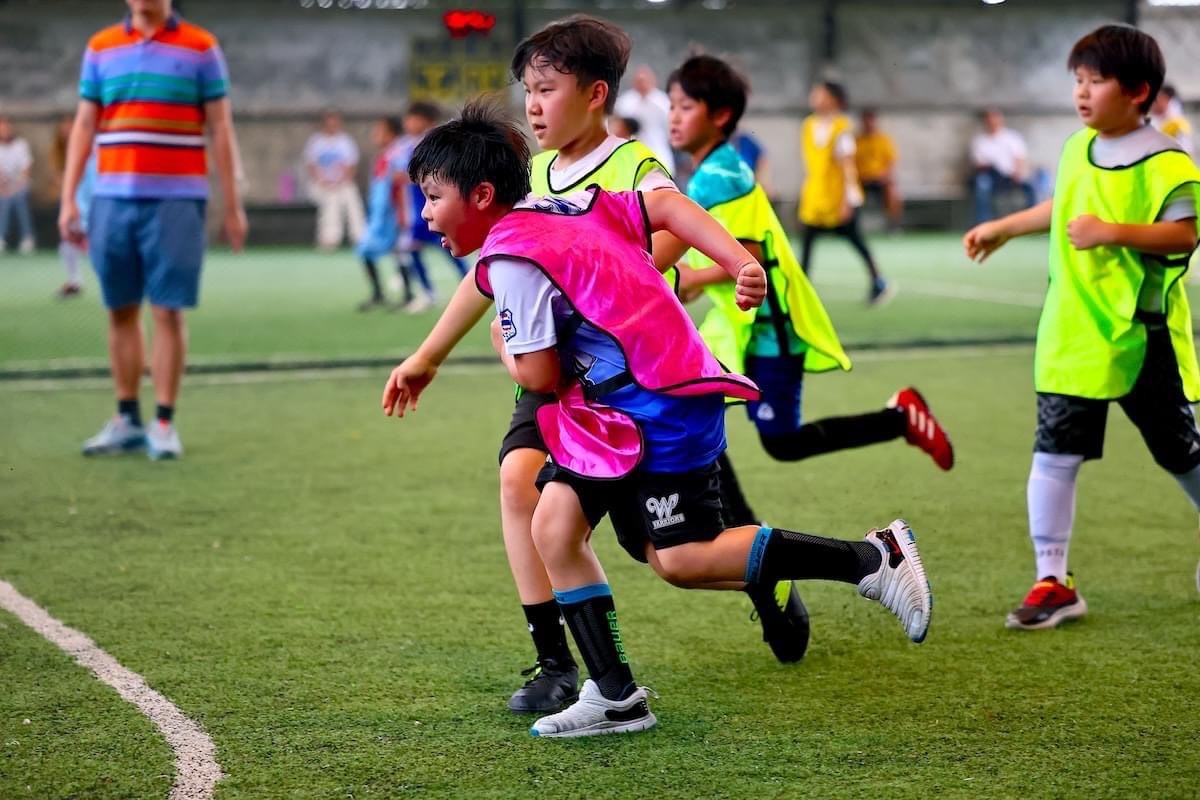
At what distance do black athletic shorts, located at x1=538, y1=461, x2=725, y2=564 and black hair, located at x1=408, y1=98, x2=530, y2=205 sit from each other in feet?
1.99

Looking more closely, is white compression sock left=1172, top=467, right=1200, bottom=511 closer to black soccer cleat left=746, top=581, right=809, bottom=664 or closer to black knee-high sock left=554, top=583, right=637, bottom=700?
black soccer cleat left=746, top=581, right=809, bottom=664

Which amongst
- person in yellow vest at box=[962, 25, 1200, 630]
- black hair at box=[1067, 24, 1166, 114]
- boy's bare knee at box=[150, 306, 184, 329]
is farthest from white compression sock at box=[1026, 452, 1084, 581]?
boy's bare knee at box=[150, 306, 184, 329]

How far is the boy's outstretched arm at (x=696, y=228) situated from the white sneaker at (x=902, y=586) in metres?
0.64

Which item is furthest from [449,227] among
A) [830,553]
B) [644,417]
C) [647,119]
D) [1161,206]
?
[647,119]

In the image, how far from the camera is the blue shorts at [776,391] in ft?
14.9

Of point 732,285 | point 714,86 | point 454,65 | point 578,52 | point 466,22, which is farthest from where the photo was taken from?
point 454,65

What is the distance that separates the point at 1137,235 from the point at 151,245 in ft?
13.5

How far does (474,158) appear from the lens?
3113 mm

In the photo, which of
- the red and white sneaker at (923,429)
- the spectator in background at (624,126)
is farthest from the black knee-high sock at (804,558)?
the spectator in background at (624,126)

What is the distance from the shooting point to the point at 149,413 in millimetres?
7859

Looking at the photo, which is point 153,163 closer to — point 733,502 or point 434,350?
point 733,502

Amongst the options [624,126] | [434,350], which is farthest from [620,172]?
[624,126]

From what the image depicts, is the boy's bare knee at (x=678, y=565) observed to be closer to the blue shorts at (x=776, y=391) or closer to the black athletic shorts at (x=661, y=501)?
the black athletic shorts at (x=661, y=501)

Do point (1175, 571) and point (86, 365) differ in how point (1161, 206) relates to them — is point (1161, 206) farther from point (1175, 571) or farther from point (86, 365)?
point (86, 365)
